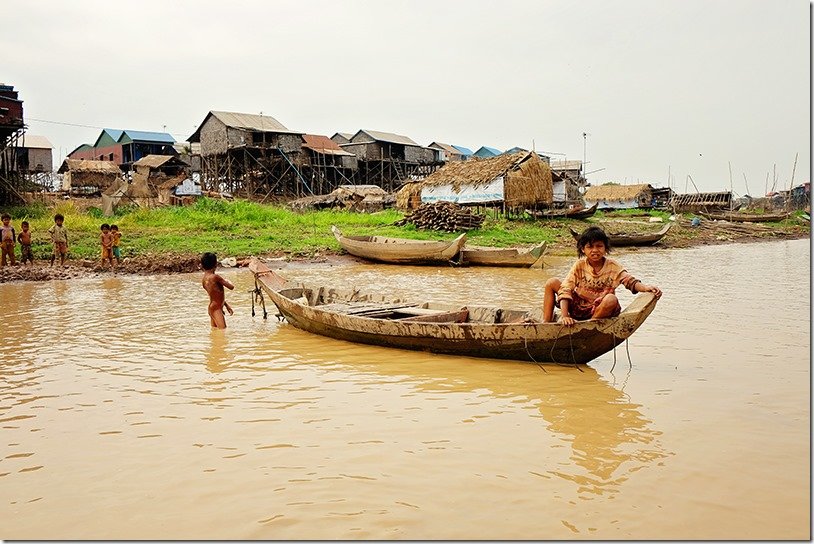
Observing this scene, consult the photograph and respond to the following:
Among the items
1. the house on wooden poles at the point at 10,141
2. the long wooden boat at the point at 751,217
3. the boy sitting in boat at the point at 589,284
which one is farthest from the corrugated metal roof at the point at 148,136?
the boy sitting in boat at the point at 589,284

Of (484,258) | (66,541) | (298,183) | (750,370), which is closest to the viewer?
(66,541)

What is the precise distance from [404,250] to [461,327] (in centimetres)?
1056

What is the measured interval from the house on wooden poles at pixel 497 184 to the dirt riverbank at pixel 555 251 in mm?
2178

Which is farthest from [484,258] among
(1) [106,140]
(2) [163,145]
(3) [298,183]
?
(1) [106,140]

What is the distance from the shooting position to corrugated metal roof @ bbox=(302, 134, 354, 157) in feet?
127

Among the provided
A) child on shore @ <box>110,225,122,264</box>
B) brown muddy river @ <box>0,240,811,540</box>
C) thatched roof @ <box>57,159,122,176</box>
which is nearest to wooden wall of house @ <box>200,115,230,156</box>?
thatched roof @ <box>57,159,122,176</box>

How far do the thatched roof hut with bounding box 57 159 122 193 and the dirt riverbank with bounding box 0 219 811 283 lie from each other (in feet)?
72.7

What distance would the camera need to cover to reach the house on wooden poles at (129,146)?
4203 centimetres

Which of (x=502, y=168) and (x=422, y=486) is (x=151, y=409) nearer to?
(x=422, y=486)

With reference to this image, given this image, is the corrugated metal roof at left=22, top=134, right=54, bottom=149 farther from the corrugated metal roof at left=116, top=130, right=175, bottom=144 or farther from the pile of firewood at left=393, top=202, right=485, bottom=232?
the pile of firewood at left=393, top=202, right=485, bottom=232

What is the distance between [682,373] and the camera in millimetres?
5648

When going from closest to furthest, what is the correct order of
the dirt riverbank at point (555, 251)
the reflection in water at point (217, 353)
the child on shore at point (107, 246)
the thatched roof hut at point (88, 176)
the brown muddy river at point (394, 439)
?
1. the brown muddy river at point (394, 439)
2. the reflection in water at point (217, 353)
3. the dirt riverbank at point (555, 251)
4. the child on shore at point (107, 246)
5. the thatched roof hut at point (88, 176)

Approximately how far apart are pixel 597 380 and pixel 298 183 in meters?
34.2

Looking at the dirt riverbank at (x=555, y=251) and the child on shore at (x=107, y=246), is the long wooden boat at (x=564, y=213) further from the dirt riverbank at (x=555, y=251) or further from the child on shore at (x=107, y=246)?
the child on shore at (x=107, y=246)
